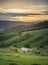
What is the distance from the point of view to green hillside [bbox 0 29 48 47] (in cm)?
302

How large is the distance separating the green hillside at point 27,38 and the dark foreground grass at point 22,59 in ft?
0.62

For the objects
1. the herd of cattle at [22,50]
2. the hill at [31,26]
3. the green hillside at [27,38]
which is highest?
the hill at [31,26]

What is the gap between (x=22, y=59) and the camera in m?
2.97

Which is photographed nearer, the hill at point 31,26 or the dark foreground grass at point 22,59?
the dark foreground grass at point 22,59

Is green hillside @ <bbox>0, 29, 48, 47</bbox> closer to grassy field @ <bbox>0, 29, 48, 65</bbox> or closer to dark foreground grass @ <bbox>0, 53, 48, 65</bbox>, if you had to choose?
grassy field @ <bbox>0, 29, 48, 65</bbox>

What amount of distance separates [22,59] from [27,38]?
1.22 feet

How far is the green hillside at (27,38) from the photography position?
3021mm

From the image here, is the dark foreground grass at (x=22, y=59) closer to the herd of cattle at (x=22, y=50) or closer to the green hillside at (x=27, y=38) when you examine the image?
the herd of cattle at (x=22, y=50)

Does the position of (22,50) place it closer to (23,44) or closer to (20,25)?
(23,44)

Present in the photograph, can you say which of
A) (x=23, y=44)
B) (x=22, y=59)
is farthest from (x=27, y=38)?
(x=22, y=59)

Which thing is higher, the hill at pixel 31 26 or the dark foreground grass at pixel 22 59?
the hill at pixel 31 26

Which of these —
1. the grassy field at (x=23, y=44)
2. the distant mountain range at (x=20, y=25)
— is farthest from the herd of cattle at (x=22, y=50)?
the distant mountain range at (x=20, y=25)

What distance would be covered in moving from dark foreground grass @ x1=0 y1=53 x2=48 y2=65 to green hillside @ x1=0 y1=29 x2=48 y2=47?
0.19m

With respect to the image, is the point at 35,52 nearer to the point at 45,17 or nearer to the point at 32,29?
the point at 32,29
